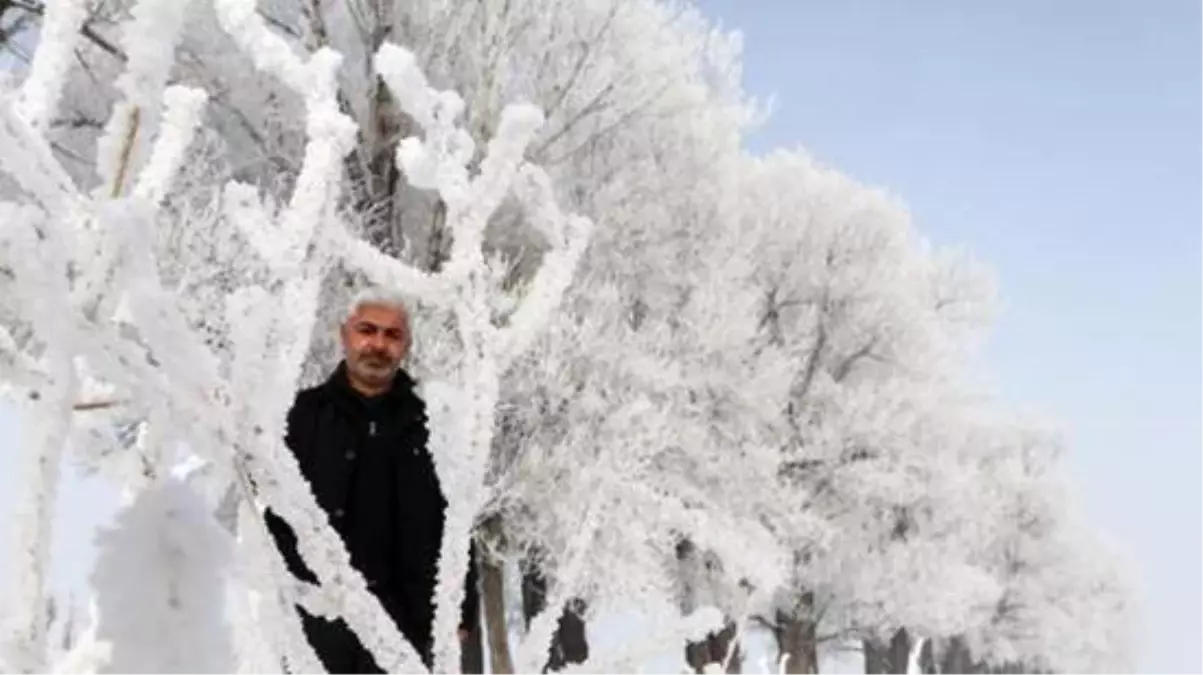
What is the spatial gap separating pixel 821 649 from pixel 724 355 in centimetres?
1338

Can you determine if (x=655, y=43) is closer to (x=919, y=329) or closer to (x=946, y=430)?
(x=919, y=329)

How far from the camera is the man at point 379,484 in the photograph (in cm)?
284

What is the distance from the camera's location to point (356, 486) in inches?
113

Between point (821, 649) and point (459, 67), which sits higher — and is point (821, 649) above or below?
below

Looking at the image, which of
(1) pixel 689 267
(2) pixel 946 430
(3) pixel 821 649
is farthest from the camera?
(3) pixel 821 649

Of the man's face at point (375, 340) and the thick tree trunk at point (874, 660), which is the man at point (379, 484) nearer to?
the man's face at point (375, 340)

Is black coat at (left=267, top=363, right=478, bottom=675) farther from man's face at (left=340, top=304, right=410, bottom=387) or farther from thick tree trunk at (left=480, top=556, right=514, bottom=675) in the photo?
thick tree trunk at (left=480, top=556, right=514, bottom=675)

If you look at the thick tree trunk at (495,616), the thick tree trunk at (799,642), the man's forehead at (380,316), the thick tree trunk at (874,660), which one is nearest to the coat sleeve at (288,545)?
the man's forehead at (380,316)

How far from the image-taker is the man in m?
2.84

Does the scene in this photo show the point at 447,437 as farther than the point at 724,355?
No

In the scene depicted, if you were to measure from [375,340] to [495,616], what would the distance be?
38.9 ft

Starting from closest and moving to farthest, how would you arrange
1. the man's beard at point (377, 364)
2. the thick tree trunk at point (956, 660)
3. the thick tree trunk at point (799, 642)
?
the man's beard at point (377, 364)
the thick tree trunk at point (799, 642)
the thick tree trunk at point (956, 660)

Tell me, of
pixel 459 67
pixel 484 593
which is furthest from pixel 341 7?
pixel 484 593

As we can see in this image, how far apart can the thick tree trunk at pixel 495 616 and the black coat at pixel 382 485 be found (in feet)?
36.1
